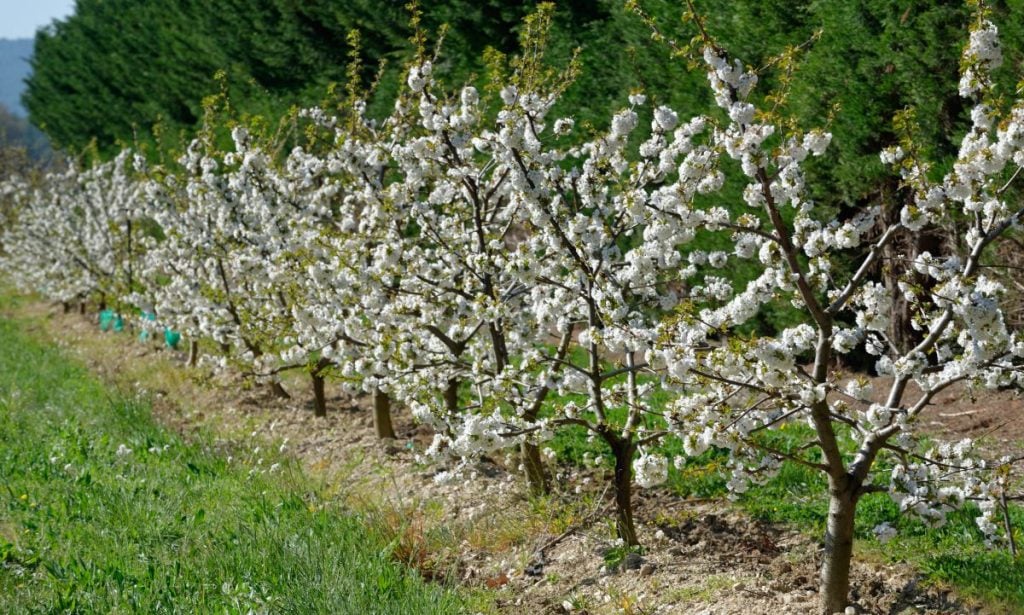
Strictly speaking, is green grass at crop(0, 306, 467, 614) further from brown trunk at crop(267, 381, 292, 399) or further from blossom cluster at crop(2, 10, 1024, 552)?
brown trunk at crop(267, 381, 292, 399)

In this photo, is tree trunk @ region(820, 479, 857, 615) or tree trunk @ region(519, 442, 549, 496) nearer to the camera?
tree trunk @ region(820, 479, 857, 615)

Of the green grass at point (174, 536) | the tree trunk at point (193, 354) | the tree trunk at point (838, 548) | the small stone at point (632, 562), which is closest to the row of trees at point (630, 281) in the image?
the tree trunk at point (838, 548)

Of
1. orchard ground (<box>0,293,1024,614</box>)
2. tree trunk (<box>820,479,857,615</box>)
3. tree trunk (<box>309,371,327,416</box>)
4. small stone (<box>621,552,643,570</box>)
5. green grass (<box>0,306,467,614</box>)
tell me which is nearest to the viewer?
tree trunk (<box>820,479,857,615</box>)

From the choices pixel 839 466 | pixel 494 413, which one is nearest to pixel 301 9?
pixel 494 413

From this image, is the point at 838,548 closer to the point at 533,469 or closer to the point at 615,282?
the point at 615,282

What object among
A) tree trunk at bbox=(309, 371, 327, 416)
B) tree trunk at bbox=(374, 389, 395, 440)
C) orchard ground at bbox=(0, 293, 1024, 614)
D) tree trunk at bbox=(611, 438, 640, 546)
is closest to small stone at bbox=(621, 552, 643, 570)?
orchard ground at bbox=(0, 293, 1024, 614)

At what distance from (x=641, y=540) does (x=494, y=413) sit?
111cm

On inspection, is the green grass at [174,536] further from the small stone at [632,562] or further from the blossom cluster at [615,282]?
the small stone at [632,562]

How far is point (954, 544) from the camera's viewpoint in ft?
15.0

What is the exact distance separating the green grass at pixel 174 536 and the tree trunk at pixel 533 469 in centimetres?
98

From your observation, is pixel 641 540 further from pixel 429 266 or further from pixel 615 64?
pixel 615 64

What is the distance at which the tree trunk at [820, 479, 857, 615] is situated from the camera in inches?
153

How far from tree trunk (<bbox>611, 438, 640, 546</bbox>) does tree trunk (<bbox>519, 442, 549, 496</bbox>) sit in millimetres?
744

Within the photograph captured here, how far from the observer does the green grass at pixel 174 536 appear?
4035 mm
